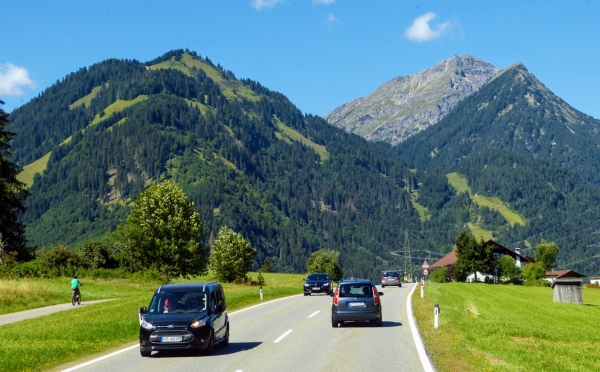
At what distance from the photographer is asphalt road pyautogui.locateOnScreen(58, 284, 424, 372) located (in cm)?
1482

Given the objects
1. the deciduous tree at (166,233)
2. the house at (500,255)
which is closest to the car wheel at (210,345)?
the deciduous tree at (166,233)

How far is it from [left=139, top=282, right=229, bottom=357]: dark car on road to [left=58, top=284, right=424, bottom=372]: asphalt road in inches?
13.5

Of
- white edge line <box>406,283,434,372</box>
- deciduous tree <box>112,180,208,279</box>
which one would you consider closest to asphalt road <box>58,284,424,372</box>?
white edge line <box>406,283,434,372</box>

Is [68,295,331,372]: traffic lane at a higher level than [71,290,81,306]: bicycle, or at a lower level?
lower

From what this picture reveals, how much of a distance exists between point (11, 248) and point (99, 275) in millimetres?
9135

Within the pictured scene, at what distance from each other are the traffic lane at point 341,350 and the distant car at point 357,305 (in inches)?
15.1

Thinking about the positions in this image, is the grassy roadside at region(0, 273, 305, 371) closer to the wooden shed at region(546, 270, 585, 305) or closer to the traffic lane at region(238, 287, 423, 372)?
the traffic lane at region(238, 287, 423, 372)

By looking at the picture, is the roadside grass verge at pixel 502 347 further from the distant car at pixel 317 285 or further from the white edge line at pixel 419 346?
the distant car at pixel 317 285

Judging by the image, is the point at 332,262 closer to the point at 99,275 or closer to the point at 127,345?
the point at 99,275

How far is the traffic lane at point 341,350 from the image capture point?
48.0 ft

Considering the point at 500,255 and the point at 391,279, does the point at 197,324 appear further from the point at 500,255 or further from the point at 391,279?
the point at 500,255

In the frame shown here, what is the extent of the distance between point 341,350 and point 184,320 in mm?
4038

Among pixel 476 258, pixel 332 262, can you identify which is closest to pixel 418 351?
pixel 476 258

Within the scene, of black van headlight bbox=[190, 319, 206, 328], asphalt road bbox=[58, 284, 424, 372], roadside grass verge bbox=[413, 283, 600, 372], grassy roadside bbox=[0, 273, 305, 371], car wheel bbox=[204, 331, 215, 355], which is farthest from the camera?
car wheel bbox=[204, 331, 215, 355]
